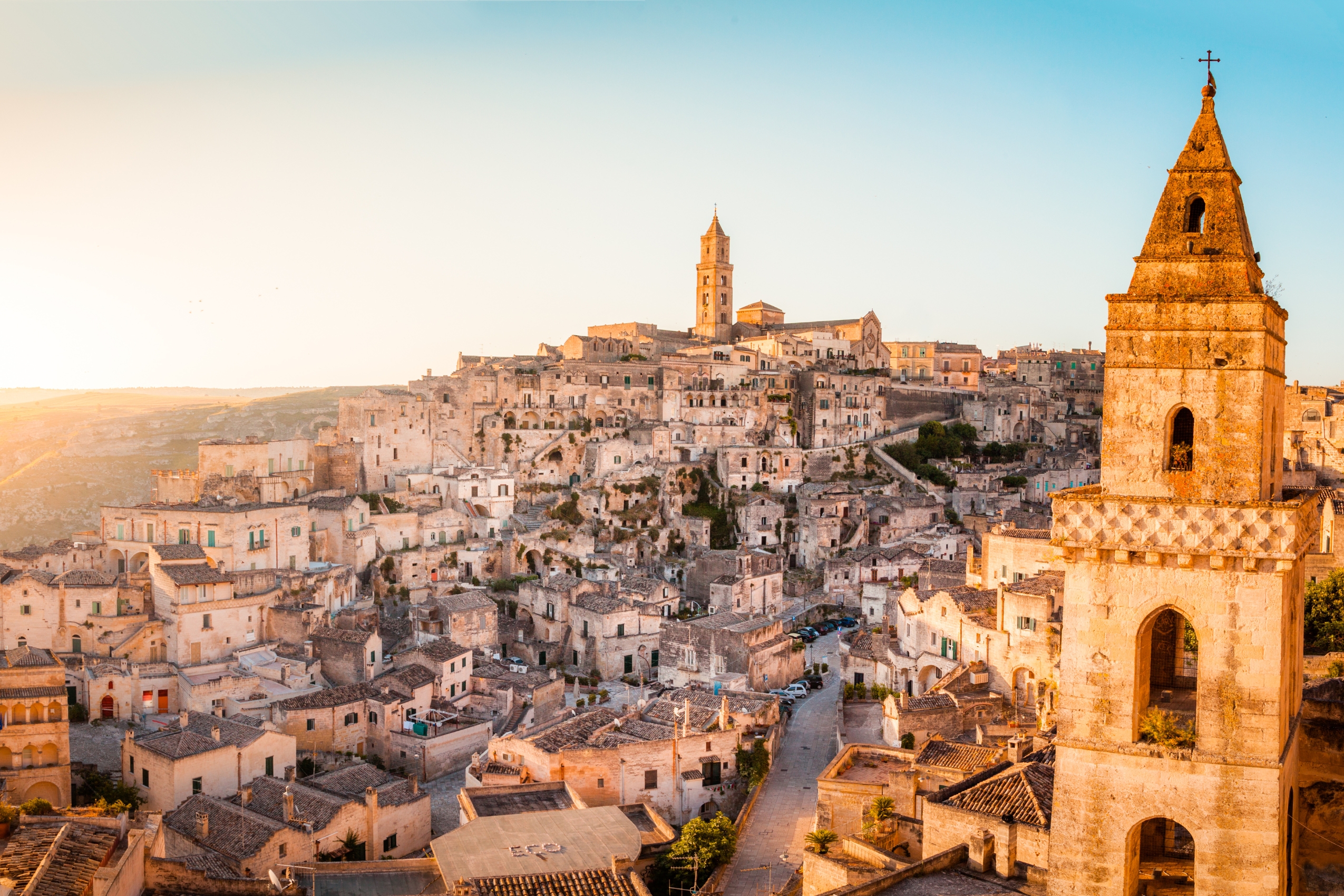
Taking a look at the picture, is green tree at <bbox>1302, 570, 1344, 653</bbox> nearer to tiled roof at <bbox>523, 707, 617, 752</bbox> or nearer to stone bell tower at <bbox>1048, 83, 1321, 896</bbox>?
stone bell tower at <bbox>1048, 83, 1321, 896</bbox>

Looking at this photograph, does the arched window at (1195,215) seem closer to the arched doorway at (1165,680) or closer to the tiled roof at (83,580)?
the arched doorway at (1165,680)

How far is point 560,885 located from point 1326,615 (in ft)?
71.0

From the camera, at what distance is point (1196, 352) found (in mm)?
11562

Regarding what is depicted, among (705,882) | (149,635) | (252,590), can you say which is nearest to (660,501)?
(252,590)

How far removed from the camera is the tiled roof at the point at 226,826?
2395 cm

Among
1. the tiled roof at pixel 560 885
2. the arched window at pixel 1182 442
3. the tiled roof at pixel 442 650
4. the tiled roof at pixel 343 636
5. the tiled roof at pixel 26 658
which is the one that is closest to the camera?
the arched window at pixel 1182 442

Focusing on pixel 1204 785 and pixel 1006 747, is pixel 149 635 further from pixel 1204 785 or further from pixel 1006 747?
pixel 1204 785

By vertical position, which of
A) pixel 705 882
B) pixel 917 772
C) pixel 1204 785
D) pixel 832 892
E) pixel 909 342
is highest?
pixel 909 342

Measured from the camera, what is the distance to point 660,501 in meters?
62.3

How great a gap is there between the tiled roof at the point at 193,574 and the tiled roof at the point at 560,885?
75.3 feet

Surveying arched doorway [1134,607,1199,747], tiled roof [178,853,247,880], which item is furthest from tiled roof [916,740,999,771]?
tiled roof [178,853,247,880]

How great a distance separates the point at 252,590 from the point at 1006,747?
98.8 ft

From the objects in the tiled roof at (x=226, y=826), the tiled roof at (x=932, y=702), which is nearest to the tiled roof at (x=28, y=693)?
the tiled roof at (x=226, y=826)

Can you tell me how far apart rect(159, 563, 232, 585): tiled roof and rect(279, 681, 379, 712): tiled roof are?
7.36 m
